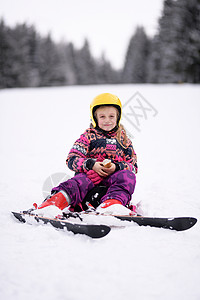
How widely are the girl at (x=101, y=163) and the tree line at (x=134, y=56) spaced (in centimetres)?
2280

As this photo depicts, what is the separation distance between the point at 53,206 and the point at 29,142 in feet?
14.9

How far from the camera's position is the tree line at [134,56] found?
75.9 feet

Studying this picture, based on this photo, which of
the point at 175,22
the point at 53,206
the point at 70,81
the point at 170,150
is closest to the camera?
the point at 53,206

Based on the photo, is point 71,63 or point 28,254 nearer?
point 28,254

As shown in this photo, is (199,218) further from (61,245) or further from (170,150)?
(170,150)

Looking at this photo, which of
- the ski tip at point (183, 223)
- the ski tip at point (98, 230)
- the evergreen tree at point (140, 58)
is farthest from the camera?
the evergreen tree at point (140, 58)

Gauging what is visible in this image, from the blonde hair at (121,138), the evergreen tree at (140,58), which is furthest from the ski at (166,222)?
the evergreen tree at (140,58)

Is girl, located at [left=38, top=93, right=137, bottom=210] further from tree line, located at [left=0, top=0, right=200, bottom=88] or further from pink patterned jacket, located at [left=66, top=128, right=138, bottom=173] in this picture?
tree line, located at [left=0, top=0, right=200, bottom=88]

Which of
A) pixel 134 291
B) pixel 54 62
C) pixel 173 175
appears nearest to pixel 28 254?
pixel 134 291

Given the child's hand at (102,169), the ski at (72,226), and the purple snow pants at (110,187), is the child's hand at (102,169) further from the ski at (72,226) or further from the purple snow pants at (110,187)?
the ski at (72,226)

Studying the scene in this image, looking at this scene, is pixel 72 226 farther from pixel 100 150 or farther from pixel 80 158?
pixel 100 150

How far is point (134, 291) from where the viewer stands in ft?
3.77

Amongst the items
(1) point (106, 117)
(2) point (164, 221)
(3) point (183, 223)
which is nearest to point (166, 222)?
(2) point (164, 221)

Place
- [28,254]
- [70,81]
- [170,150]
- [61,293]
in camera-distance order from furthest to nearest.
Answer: [70,81] < [170,150] < [28,254] < [61,293]
